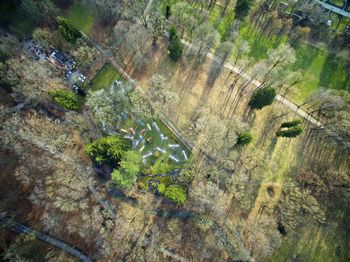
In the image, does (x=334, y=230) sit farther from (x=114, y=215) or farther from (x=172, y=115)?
(x=114, y=215)

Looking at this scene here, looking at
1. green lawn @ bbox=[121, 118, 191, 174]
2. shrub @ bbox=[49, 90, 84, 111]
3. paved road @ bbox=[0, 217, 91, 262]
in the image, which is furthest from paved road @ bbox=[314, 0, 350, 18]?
paved road @ bbox=[0, 217, 91, 262]

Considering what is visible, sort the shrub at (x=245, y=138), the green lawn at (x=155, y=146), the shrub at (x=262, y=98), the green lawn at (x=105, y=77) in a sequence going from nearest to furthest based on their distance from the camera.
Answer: the shrub at (x=245, y=138), the shrub at (x=262, y=98), the green lawn at (x=155, y=146), the green lawn at (x=105, y=77)

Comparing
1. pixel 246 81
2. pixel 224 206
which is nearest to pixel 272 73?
pixel 246 81

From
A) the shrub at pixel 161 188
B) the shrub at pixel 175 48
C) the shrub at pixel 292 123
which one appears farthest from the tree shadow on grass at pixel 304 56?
the shrub at pixel 161 188

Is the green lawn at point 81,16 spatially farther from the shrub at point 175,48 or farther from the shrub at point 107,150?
the shrub at point 107,150

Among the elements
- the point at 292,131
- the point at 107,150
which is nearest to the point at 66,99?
the point at 107,150
